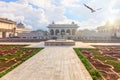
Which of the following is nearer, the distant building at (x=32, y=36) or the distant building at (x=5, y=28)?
the distant building at (x=32, y=36)

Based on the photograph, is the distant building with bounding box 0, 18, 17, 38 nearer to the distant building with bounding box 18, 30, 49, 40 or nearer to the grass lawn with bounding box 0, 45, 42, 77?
the distant building with bounding box 18, 30, 49, 40

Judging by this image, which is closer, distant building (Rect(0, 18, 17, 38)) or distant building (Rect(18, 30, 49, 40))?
distant building (Rect(18, 30, 49, 40))

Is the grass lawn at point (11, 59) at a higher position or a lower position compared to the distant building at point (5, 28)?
lower

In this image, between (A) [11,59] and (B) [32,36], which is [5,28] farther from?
(A) [11,59]

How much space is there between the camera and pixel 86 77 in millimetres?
9531

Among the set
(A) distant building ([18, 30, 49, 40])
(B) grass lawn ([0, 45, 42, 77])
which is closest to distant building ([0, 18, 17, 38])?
(A) distant building ([18, 30, 49, 40])

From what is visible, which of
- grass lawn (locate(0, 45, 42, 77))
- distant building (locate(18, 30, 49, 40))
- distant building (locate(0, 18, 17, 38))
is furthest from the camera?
distant building (locate(0, 18, 17, 38))

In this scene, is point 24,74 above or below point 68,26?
below

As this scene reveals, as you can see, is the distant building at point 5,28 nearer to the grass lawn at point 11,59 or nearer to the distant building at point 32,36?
the distant building at point 32,36

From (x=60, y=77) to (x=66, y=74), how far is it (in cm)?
74

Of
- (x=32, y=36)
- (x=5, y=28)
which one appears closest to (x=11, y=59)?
(x=5, y=28)

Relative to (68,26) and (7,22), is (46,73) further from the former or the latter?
(68,26)

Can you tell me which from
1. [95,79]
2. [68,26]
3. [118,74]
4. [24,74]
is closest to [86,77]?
[95,79]

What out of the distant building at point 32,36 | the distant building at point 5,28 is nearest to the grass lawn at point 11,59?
the distant building at point 32,36
